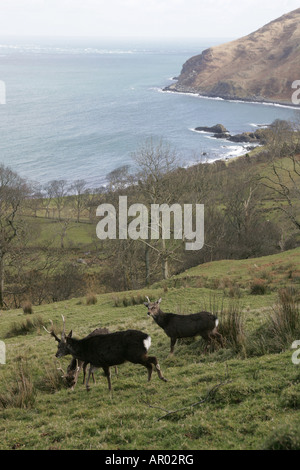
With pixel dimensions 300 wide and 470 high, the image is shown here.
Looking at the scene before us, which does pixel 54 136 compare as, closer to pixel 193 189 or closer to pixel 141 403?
pixel 193 189

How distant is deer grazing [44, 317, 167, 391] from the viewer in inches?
348

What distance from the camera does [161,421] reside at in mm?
6793

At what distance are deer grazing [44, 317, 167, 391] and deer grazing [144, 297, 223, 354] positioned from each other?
168cm

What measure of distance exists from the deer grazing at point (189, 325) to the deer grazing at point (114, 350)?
→ 66.1 inches

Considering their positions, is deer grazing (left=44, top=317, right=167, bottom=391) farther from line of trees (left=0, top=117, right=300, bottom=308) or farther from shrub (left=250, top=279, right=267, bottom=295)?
line of trees (left=0, top=117, right=300, bottom=308)

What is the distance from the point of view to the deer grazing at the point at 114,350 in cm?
883

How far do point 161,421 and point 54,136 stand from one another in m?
130

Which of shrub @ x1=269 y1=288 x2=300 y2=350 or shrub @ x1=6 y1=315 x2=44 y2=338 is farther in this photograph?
shrub @ x1=6 y1=315 x2=44 y2=338

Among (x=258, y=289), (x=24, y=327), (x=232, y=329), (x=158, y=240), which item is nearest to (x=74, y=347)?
(x=232, y=329)

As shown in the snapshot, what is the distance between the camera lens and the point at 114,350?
906 centimetres

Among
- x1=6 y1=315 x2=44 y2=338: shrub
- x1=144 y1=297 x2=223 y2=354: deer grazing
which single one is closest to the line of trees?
x1=6 y1=315 x2=44 y2=338: shrub

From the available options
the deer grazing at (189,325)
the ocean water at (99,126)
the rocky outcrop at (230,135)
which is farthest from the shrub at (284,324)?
the rocky outcrop at (230,135)

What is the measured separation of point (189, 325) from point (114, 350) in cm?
246
